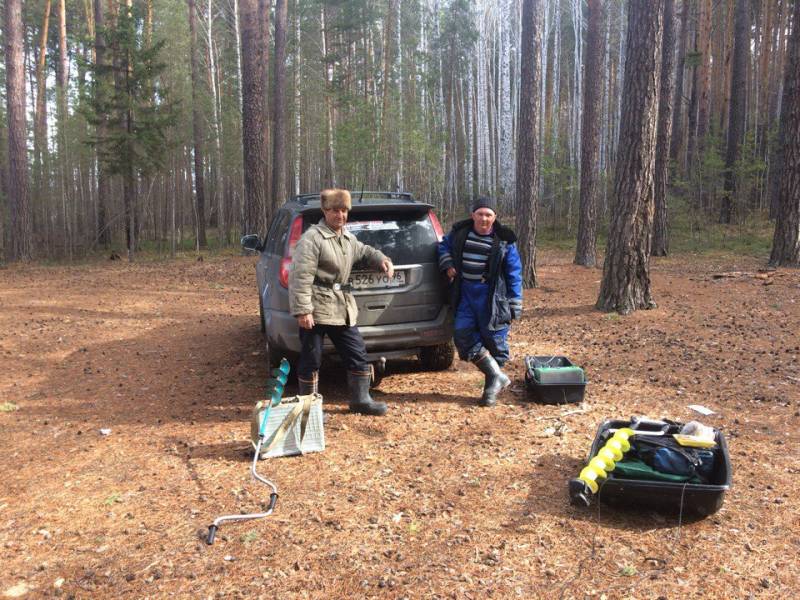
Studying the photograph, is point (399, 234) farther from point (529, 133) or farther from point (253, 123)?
point (253, 123)

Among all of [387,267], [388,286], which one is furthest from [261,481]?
[388,286]

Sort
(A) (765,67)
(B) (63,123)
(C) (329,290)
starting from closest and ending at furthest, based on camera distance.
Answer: (C) (329,290), (B) (63,123), (A) (765,67)

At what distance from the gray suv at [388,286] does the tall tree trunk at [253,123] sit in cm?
1129

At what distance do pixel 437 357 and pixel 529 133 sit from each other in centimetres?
667

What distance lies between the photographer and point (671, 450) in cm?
337

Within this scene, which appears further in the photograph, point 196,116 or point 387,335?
point 196,116

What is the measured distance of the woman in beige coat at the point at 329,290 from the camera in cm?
445

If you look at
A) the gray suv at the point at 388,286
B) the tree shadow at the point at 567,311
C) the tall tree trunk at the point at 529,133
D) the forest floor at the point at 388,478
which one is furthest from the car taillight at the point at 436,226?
the tall tree trunk at the point at 529,133

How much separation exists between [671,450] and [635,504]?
1.27 feet

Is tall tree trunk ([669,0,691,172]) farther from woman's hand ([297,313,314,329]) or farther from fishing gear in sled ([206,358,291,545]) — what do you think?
fishing gear in sled ([206,358,291,545])

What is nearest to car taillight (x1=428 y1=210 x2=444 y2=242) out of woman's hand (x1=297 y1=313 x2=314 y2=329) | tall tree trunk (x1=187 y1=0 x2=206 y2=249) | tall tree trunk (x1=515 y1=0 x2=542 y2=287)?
woman's hand (x1=297 y1=313 x2=314 y2=329)

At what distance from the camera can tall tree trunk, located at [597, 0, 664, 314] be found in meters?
8.37

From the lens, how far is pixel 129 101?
1820cm

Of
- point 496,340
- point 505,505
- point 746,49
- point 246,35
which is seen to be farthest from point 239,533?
point 746,49
